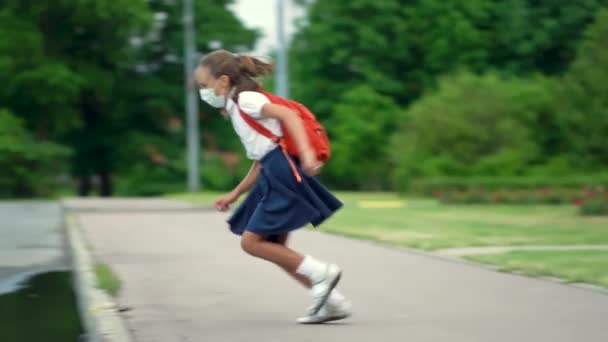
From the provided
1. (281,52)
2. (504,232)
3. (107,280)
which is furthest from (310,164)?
(281,52)

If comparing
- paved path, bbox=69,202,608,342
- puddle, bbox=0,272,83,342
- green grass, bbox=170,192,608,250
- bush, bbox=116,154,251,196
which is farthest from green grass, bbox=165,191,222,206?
puddle, bbox=0,272,83,342

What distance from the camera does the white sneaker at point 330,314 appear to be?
716 cm

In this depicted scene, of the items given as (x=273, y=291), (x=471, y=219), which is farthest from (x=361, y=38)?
(x=273, y=291)

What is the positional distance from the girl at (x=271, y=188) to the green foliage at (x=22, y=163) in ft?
102

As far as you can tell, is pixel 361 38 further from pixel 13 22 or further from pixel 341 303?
pixel 341 303

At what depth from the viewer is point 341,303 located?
23.6 feet

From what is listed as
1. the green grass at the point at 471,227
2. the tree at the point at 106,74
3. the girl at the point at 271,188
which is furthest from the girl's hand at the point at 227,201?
the tree at the point at 106,74

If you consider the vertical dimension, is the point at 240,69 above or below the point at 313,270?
above

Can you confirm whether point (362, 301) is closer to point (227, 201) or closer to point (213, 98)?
point (227, 201)

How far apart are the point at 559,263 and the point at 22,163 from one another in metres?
29.8

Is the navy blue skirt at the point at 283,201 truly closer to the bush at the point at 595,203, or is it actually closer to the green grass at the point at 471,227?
the green grass at the point at 471,227

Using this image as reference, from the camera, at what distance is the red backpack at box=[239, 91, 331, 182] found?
6.82m

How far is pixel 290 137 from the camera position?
6.85 meters

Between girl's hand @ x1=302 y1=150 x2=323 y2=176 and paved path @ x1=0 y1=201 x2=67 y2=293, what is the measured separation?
4.27 meters
